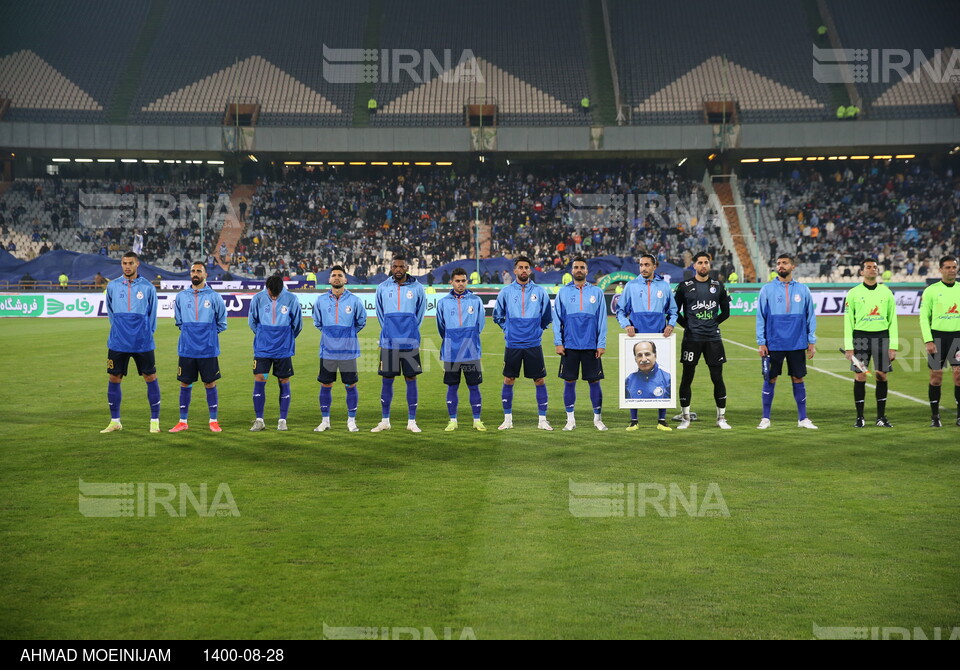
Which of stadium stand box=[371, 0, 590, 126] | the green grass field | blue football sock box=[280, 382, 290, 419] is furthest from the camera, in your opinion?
stadium stand box=[371, 0, 590, 126]

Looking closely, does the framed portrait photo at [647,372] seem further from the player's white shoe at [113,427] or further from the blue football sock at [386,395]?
the player's white shoe at [113,427]

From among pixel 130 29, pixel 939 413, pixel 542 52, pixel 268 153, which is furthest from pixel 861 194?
pixel 130 29

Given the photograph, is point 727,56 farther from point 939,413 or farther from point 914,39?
point 939,413

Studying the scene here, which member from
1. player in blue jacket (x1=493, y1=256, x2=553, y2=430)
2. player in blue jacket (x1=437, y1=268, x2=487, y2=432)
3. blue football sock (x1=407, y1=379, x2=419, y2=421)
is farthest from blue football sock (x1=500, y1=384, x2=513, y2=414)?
blue football sock (x1=407, y1=379, x2=419, y2=421)

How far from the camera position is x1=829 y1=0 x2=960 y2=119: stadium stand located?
51.2 metres

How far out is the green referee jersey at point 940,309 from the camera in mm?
12453

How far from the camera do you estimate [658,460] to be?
404 inches

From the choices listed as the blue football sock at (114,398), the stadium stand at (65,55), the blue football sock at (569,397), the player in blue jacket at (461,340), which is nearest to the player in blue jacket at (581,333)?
the blue football sock at (569,397)

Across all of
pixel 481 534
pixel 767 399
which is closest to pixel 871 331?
pixel 767 399

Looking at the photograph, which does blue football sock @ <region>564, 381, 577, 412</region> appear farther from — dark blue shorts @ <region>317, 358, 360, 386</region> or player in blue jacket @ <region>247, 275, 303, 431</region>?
player in blue jacket @ <region>247, 275, 303, 431</region>

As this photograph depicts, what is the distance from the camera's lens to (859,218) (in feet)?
160

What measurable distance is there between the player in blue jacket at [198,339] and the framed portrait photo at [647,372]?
219 inches

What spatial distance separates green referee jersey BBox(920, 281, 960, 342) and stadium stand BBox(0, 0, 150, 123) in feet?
163

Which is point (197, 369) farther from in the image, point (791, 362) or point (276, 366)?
point (791, 362)
